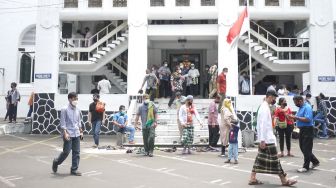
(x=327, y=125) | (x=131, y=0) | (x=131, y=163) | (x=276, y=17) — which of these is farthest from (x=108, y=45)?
(x=327, y=125)

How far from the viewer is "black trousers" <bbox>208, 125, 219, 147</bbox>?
37.2 ft

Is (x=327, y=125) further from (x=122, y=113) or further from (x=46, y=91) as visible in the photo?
(x=46, y=91)

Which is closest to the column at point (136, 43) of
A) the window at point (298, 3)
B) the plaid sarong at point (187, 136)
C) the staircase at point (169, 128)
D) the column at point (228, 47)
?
the staircase at point (169, 128)

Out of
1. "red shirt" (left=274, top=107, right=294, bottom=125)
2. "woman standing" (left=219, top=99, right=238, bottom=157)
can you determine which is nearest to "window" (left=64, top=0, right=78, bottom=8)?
"woman standing" (left=219, top=99, right=238, bottom=157)

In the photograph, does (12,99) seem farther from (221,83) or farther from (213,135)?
(213,135)

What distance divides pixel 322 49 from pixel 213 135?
8556 mm

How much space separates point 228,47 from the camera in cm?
1680

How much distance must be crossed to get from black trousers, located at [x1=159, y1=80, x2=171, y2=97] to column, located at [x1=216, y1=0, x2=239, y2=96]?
2572 millimetres

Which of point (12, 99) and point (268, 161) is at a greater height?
point (12, 99)

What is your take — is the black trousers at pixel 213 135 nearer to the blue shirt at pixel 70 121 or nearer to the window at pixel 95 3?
the blue shirt at pixel 70 121

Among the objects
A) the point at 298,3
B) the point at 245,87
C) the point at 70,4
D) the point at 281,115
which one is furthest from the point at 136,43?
the point at 281,115

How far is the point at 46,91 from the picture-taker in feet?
56.0

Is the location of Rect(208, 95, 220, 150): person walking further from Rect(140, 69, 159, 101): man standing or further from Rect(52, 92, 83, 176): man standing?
Rect(52, 92, 83, 176): man standing

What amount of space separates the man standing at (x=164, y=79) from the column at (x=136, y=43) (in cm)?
83
